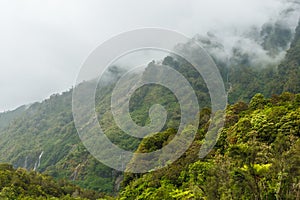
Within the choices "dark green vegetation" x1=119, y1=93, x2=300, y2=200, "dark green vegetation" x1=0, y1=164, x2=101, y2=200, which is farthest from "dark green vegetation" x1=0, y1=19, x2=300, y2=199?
"dark green vegetation" x1=0, y1=164, x2=101, y2=200

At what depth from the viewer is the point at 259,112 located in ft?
99.5

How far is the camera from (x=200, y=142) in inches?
1193

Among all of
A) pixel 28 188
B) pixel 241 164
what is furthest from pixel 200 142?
pixel 28 188

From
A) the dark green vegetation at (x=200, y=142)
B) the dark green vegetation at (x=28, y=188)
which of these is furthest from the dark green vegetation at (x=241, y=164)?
the dark green vegetation at (x=28, y=188)

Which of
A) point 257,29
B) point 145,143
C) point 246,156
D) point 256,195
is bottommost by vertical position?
point 256,195

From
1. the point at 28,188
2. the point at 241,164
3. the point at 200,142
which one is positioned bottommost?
the point at 241,164

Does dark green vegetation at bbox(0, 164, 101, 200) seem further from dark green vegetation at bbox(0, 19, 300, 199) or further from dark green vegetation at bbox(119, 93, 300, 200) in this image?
dark green vegetation at bbox(119, 93, 300, 200)

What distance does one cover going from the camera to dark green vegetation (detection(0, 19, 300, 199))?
16188 mm

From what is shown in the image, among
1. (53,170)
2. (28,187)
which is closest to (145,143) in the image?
(28,187)

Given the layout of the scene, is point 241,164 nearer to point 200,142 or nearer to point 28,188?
point 200,142

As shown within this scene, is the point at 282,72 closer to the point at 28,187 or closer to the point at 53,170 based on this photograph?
the point at 53,170

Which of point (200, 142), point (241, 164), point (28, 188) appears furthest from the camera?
point (28, 188)

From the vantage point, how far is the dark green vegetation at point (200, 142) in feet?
53.1

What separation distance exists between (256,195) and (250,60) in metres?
116
